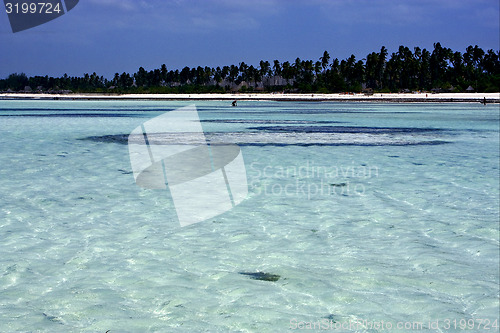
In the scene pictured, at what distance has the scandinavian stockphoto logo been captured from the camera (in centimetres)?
1020

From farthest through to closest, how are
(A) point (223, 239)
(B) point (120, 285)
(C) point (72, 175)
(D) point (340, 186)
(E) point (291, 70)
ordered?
(E) point (291, 70)
(C) point (72, 175)
(D) point (340, 186)
(A) point (223, 239)
(B) point (120, 285)

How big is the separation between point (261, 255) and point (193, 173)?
685 centimetres

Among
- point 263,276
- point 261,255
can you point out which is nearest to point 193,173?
point 261,255

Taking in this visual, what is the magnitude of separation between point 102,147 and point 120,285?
47.8 feet

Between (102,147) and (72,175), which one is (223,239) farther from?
(102,147)

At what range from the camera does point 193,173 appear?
13.9 metres

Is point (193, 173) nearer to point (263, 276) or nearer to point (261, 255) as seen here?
point (261, 255)

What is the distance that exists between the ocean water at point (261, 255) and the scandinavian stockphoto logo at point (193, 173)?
31cm

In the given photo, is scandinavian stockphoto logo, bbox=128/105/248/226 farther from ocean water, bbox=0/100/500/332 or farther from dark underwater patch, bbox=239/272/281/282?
dark underwater patch, bbox=239/272/281/282

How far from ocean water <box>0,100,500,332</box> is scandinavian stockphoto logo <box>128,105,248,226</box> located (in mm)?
306

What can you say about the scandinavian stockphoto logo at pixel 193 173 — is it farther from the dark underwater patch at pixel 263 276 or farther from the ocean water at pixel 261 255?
the dark underwater patch at pixel 263 276

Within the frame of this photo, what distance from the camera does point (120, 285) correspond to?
6.09m

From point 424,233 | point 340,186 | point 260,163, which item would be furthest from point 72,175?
point 424,233

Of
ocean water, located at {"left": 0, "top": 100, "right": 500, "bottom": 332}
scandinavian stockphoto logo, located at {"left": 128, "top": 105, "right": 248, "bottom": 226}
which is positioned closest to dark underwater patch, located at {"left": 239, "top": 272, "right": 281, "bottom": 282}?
ocean water, located at {"left": 0, "top": 100, "right": 500, "bottom": 332}
